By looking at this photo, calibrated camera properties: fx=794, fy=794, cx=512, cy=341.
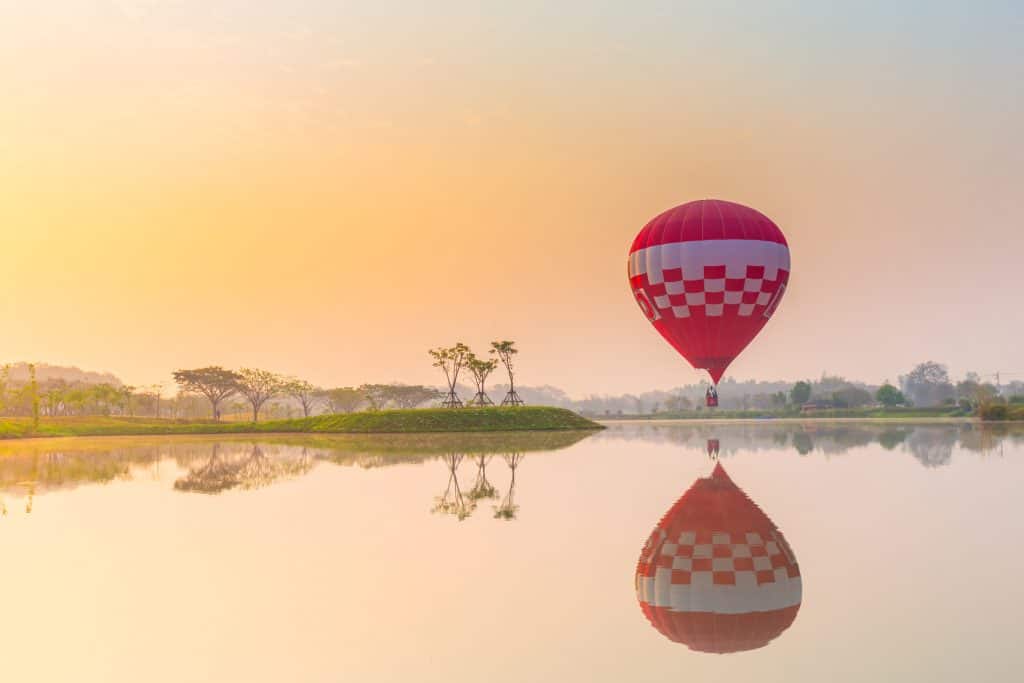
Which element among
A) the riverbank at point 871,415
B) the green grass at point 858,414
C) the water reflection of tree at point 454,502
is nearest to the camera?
the water reflection of tree at point 454,502

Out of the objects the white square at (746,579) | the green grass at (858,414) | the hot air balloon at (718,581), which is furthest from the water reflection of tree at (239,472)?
the green grass at (858,414)

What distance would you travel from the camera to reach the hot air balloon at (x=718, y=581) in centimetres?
911

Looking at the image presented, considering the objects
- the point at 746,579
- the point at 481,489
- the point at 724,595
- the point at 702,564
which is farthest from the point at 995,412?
the point at 724,595

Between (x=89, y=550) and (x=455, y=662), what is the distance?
9519 mm

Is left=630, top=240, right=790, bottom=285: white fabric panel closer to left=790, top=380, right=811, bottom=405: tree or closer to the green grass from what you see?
the green grass

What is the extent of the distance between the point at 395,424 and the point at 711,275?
38433 millimetres

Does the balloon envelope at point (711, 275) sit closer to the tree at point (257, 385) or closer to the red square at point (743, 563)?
the red square at point (743, 563)

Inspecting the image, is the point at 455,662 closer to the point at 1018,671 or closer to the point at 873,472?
the point at 1018,671

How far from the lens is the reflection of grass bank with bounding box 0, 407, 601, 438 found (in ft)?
222

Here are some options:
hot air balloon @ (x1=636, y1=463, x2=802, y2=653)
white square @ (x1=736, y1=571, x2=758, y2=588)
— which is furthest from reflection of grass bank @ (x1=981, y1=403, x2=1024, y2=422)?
white square @ (x1=736, y1=571, x2=758, y2=588)

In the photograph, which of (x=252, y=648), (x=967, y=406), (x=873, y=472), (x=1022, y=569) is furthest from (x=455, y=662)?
(x=967, y=406)

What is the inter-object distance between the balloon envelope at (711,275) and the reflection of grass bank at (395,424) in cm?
2994

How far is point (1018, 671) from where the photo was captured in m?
7.61

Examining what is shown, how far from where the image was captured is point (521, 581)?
37.6 ft
